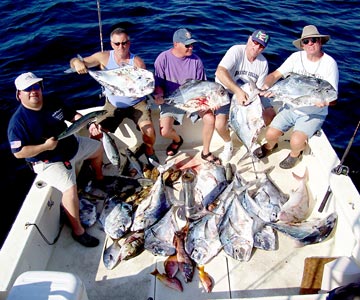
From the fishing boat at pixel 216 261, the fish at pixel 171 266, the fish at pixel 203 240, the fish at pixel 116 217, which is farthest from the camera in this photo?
the fish at pixel 116 217

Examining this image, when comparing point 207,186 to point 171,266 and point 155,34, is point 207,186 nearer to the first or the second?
point 171,266

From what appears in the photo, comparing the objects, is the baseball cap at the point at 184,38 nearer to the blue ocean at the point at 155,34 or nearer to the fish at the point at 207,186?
the fish at the point at 207,186

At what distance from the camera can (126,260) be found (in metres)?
3.48

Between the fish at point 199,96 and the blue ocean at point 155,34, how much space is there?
105 inches

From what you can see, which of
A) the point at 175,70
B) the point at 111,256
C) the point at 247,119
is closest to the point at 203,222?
the point at 111,256

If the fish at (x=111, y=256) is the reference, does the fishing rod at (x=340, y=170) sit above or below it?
above

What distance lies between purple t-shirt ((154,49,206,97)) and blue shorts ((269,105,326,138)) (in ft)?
3.54

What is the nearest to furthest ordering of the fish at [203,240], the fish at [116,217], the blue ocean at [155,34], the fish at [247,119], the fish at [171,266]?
1. the fish at [171,266]
2. the fish at [203,240]
3. the fish at [116,217]
4. the fish at [247,119]
5. the blue ocean at [155,34]

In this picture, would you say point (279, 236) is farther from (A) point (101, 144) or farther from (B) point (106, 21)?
(B) point (106, 21)

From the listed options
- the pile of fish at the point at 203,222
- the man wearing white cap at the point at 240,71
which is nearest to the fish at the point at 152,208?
the pile of fish at the point at 203,222

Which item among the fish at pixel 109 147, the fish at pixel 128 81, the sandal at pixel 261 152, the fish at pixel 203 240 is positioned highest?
the fish at pixel 128 81

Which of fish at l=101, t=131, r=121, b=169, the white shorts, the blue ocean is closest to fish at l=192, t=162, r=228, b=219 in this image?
fish at l=101, t=131, r=121, b=169

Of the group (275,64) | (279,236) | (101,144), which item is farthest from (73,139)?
(275,64)

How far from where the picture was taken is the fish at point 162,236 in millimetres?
3490
